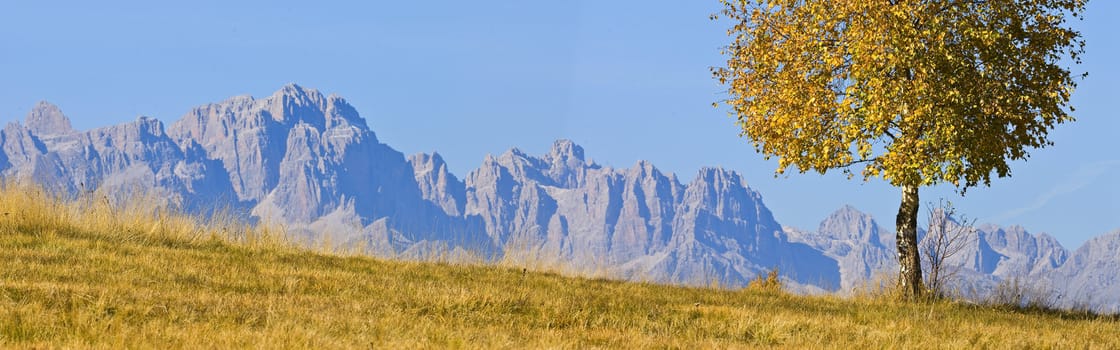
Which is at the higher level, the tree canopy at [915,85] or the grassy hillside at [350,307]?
the tree canopy at [915,85]

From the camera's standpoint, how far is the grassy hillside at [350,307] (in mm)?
11344

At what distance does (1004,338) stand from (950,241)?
31.0ft

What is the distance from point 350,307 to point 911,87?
1227 cm

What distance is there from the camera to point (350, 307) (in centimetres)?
1348

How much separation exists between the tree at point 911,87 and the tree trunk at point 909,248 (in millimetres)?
27

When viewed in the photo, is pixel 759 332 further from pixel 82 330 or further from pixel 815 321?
pixel 82 330

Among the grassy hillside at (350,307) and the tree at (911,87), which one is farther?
the tree at (911,87)

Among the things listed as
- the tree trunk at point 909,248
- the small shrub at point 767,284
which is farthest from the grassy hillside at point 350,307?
the small shrub at point 767,284

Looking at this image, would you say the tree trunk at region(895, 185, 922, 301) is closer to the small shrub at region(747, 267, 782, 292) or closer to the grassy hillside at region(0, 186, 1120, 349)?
the grassy hillside at region(0, 186, 1120, 349)

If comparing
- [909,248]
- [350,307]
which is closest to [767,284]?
[909,248]

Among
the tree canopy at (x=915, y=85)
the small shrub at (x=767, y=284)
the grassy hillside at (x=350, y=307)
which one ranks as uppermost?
the tree canopy at (x=915, y=85)

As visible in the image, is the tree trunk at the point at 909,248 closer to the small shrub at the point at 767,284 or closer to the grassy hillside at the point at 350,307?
the grassy hillside at the point at 350,307

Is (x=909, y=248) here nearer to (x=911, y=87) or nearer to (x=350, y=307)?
(x=911, y=87)

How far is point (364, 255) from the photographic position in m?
23.3
